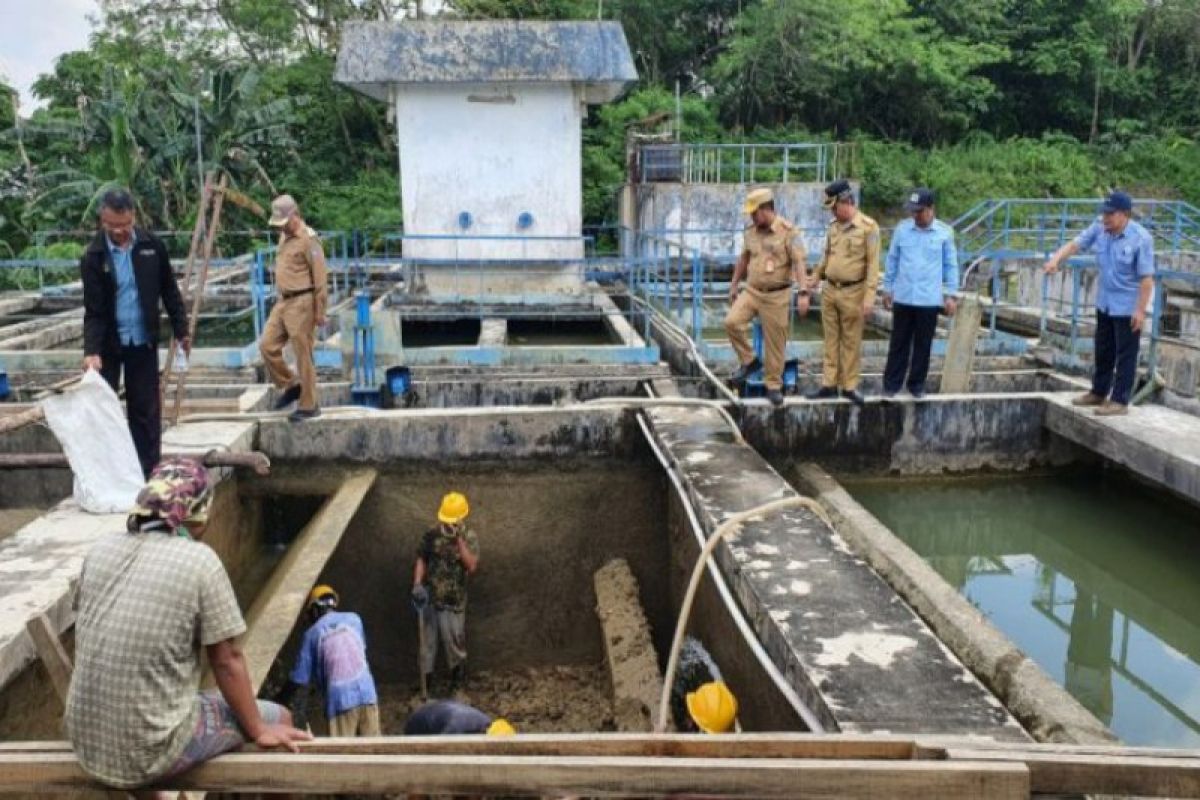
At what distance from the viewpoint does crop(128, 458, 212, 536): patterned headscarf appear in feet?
8.82

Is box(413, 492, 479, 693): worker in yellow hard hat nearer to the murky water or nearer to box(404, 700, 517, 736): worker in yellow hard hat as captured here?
box(404, 700, 517, 736): worker in yellow hard hat

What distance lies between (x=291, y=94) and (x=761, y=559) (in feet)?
88.3

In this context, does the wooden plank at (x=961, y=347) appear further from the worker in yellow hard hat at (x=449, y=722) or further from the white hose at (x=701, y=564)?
the worker in yellow hard hat at (x=449, y=722)

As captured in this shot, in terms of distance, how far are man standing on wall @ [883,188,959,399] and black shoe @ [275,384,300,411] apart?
4687 millimetres

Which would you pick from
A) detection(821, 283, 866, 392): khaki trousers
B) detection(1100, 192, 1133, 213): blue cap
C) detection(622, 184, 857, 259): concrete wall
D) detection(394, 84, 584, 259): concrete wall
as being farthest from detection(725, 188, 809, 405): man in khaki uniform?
detection(622, 184, 857, 259): concrete wall

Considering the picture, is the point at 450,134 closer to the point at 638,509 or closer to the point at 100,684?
the point at 638,509

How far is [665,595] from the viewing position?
7.49 meters

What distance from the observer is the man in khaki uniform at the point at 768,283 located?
23.9 feet

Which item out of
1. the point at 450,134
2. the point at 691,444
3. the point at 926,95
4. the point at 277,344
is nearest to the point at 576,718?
the point at 691,444

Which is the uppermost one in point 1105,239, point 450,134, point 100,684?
point 450,134

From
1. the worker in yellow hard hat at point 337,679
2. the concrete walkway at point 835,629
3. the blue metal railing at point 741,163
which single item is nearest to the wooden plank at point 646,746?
the concrete walkway at point 835,629

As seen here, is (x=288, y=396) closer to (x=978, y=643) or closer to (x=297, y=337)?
(x=297, y=337)

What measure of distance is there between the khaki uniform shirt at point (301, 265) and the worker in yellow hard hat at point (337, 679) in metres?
2.92

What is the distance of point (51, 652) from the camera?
3131 millimetres
